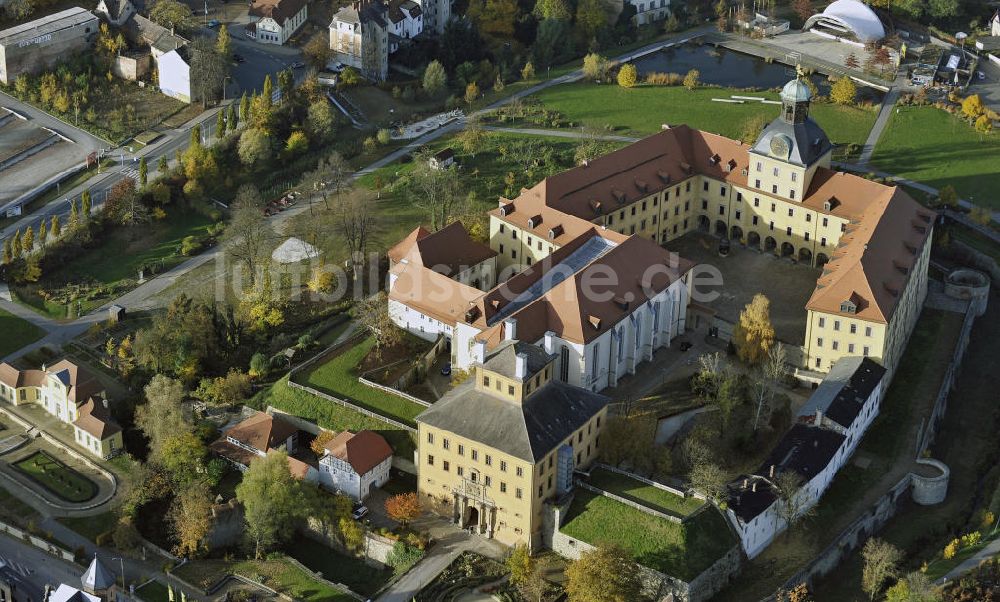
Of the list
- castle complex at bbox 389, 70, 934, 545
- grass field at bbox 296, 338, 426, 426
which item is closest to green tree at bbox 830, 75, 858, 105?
castle complex at bbox 389, 70, 934, 545

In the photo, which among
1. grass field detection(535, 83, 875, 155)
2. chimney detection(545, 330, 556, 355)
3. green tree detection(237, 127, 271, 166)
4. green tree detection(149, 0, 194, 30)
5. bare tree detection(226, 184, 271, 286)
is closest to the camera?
chimney detection(545, 330, 556, 355)

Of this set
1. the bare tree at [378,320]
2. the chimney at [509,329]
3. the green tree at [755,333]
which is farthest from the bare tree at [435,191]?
the green tree at [755,333]

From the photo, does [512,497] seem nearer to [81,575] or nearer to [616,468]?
[616,468]

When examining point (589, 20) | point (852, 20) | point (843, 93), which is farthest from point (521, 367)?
point (852, 20)

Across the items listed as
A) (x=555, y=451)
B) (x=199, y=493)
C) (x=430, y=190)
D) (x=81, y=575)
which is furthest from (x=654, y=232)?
(x=81, y=575)

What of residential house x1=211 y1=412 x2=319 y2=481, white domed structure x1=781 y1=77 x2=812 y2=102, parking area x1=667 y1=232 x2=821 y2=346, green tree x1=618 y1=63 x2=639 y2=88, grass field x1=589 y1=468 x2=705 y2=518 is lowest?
residential house x1=211 y1=412 x2=319 y2=481

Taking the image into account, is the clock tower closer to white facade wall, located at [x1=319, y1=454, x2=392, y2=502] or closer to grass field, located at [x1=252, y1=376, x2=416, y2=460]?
grass field, located at [x1=252, y1=376, x2=416, y2=460]
